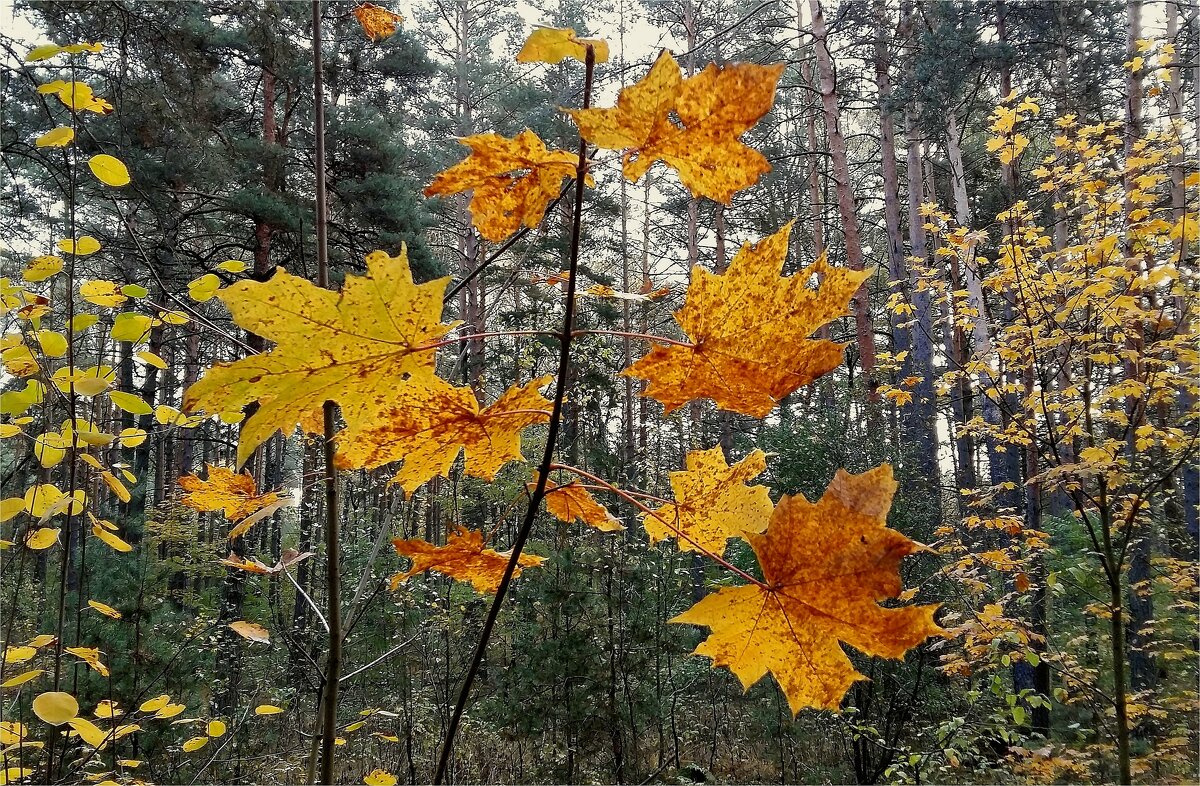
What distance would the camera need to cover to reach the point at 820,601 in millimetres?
472

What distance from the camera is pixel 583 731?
15.4 feet

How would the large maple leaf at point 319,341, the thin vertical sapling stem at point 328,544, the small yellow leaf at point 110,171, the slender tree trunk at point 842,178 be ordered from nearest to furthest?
the large maple leaf at point 319,341 < the thin vertical sapling stem at point 328,544 < the small yellow leaf at point 110,171 < the slender tree trunk at point 842,178

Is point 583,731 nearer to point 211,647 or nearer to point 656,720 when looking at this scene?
point 656,720

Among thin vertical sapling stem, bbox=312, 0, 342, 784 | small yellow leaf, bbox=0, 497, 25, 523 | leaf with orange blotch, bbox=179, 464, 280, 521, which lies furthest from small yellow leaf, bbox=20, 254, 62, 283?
thin vertical sapling stem, bbox=312, 0, 342, 784

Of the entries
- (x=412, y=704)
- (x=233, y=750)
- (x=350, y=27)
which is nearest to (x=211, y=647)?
(x=233, y=750)

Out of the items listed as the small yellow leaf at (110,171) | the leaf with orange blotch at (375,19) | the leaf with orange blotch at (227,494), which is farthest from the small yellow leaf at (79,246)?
the leaf with orange blotch at (375,19)

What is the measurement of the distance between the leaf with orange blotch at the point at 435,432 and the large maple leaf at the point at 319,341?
60 millimetres

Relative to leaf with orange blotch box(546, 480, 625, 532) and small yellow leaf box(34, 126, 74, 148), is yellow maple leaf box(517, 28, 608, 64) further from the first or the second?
small yellow leaf box(34, 126, 74, 148)

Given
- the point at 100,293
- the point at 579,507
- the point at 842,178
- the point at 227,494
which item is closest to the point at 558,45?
the point at 579,507

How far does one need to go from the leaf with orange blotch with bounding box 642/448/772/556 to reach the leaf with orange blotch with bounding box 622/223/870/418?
12 centimetres

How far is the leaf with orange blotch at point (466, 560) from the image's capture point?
0.55 meters

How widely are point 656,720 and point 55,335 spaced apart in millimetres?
4777

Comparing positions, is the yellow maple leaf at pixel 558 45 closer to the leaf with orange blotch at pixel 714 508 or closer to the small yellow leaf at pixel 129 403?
the leaf with orange blotch at pixel 714 508

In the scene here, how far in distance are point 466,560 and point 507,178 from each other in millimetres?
336
